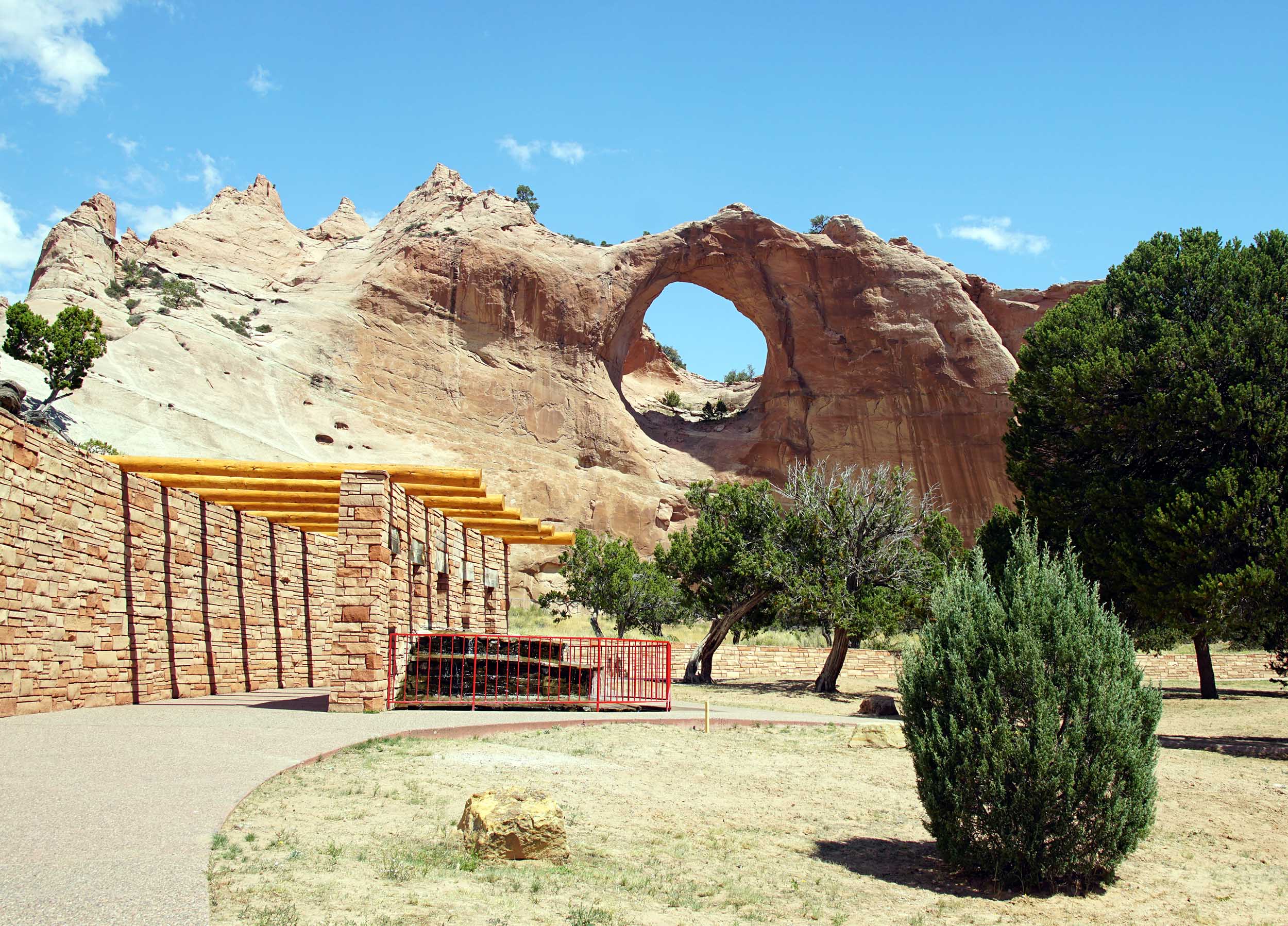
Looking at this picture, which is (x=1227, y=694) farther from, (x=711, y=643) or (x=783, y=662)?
(x=711, y=643)

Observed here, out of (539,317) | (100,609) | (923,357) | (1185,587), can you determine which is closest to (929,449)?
(923,357)

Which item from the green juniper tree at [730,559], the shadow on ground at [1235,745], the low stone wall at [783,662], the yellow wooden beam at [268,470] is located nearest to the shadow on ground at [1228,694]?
the shadow on ground at [1235,745]

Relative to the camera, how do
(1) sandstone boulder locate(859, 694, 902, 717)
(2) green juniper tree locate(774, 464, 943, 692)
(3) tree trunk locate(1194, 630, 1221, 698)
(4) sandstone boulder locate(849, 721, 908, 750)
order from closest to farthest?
(4) sandstone boulder locate(849, 721, 908, 750) < (1) sandstone boulder locate(859, 694, 902, 717) < (2) green juniper tree locate(774, 464, 943, 692) < (3) tree trunk locate(1194, 630, 1221, 698)

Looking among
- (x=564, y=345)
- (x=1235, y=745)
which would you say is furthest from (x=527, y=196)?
(x=1235, y=745)

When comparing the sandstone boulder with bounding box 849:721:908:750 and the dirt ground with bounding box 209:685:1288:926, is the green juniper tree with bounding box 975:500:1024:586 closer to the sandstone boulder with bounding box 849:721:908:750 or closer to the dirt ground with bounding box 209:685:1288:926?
the sandstone boulder with bounding box 849:721:908:750

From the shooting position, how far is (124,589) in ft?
43.8

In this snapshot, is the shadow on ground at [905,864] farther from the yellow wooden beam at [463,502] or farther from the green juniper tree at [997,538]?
the green juniper tree at [997,538]

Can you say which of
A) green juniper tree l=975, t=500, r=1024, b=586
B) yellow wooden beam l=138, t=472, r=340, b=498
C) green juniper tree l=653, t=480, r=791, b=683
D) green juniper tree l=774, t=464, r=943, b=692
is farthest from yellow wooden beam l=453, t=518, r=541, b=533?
green juniper tree l=975, t=500, r=1024, b=586

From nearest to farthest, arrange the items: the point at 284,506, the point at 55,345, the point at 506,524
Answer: the point at 284,506 < the point at 506,524 < the point at 55,345

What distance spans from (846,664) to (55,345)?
29.9 metres

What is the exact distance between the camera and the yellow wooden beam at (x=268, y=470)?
596 inches

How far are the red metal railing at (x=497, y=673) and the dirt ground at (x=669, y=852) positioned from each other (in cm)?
341

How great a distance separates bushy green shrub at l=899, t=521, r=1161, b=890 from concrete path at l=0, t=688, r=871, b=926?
456cm

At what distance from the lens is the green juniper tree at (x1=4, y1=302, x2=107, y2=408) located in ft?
107
